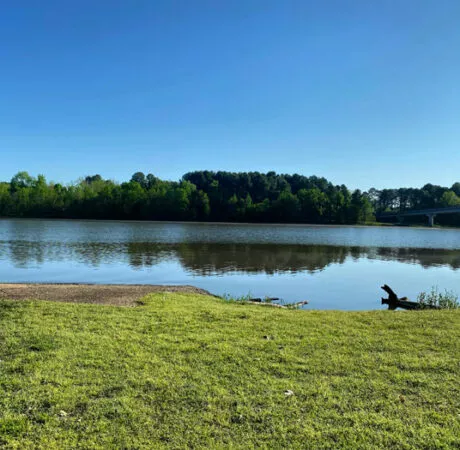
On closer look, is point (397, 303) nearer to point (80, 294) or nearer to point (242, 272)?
point (242, 272)

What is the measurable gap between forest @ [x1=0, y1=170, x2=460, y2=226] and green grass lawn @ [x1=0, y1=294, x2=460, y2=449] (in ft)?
387

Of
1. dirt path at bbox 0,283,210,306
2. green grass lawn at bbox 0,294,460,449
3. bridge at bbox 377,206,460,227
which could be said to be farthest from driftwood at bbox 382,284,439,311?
bridge at bbox 377,206,460,227

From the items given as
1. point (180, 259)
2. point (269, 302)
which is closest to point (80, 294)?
point (269, 302)

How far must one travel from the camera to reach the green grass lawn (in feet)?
13.5

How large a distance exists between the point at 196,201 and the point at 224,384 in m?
123

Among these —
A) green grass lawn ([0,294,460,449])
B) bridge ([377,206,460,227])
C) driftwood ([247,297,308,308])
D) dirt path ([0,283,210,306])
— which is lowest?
driftwood ([247,297,308,308])

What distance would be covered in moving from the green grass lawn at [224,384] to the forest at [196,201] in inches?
4644

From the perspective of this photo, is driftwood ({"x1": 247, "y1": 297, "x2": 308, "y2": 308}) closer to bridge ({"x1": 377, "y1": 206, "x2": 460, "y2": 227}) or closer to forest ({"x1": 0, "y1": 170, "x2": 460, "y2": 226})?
forest ({"x1": 0, "y1": 170, "x2": 460, "y2": 226})

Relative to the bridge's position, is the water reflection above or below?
below

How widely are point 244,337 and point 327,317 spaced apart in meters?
3.09

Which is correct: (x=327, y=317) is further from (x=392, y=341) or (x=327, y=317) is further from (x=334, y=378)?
(x=334, y=378)

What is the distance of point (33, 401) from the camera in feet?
15.4

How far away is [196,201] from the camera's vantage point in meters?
127

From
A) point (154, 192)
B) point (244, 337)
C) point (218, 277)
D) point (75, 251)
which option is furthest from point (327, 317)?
point (154, 192)
